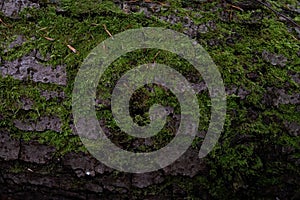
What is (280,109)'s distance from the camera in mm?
1709

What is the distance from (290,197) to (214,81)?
705 millimetres

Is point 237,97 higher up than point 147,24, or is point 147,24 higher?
point 147,24

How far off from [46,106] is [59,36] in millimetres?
400

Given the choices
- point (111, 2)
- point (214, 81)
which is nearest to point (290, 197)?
point (214, 81)

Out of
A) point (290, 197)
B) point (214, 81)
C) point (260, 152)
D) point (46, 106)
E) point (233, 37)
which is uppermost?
point (233, 37)

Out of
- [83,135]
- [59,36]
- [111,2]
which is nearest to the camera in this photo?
[83,135]

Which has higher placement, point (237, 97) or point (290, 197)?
point (237, 97)

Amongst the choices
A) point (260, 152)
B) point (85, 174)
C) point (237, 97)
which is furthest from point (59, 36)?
point (260, 152)

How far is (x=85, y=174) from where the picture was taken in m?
1.67

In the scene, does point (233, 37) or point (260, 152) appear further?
point (233, 37)

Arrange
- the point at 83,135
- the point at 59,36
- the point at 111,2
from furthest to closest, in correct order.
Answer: the point at 111,2
the point at 59,36
the point at 83,135

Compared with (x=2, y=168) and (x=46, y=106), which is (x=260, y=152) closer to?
→ (x=46, y=106)

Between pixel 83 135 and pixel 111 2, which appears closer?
pixel 83 135

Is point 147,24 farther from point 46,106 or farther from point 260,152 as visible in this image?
point 260,152
